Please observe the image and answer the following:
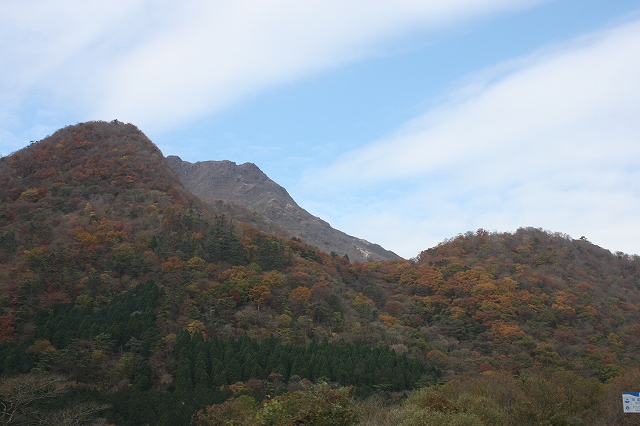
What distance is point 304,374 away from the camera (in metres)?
35.6

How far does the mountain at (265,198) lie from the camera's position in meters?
121

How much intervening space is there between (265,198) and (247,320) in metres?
92.1

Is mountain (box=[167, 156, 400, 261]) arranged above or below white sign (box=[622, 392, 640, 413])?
above

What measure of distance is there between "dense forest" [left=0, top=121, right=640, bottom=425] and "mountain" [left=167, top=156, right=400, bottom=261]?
46.7m

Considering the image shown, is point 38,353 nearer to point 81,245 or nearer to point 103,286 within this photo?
point 103,286

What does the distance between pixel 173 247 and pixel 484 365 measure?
28734 millimetres

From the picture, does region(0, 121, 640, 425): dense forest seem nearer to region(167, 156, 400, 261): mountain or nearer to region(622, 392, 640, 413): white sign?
region(622, 392, 640, 413): white sign

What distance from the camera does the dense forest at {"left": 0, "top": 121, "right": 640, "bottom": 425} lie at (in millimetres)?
26000

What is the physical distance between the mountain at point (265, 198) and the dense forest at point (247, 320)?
46.7 meters

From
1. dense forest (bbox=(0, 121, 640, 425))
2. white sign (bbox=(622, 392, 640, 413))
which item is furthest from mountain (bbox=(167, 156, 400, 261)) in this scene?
white sign (bbox=(622, 392, 640, 413))

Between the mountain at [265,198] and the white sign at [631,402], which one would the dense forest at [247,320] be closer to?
the white sign at [631,402]

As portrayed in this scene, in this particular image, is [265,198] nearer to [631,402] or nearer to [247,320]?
[247,320]

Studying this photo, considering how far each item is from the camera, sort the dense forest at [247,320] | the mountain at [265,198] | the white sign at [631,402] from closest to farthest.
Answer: the white sign at [631,402]
the dense forest at [247,320]
the mountain at [265,198]

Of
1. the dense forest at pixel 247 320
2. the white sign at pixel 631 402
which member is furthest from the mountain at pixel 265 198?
the white sign at pixel 631 402
